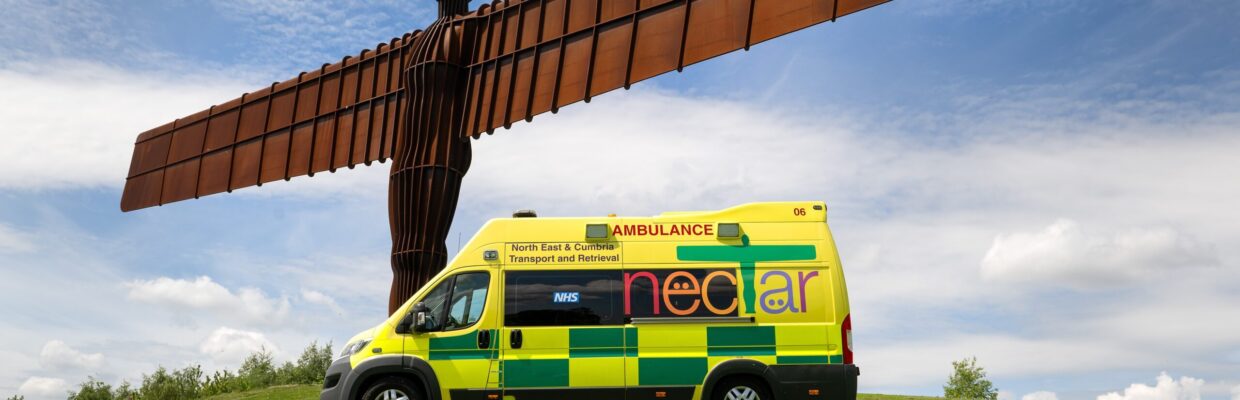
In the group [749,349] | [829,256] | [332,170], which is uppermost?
[332,170]

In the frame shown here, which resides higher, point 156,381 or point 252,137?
point 252,137

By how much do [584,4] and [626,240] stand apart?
950 centimetres

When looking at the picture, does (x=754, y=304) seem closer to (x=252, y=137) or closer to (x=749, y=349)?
(x=749, y=349)

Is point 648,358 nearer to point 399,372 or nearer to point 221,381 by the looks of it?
point 399,372

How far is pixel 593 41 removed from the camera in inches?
797

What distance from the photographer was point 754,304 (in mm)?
12102

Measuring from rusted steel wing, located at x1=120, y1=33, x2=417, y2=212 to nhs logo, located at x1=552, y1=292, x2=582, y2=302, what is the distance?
1218 cm

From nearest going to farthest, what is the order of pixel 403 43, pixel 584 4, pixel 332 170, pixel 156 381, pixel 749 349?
pixel 749 349 → pixel 584 4 → pixel 403 43 → pixel 332 170 → pixel 156 381

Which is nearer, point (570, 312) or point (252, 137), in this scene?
point (570, 312)

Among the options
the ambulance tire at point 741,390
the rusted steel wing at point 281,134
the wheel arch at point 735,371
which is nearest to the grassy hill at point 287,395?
the rusted steel wing at point 281,134

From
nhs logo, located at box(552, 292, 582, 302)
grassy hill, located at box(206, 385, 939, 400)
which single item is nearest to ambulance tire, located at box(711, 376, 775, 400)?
nhs logo, located at box(552, 292, 582, 302)

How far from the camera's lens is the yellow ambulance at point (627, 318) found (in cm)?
1195

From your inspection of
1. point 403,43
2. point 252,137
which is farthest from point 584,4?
point 252,137

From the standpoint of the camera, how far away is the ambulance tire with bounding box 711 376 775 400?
39.3ft
